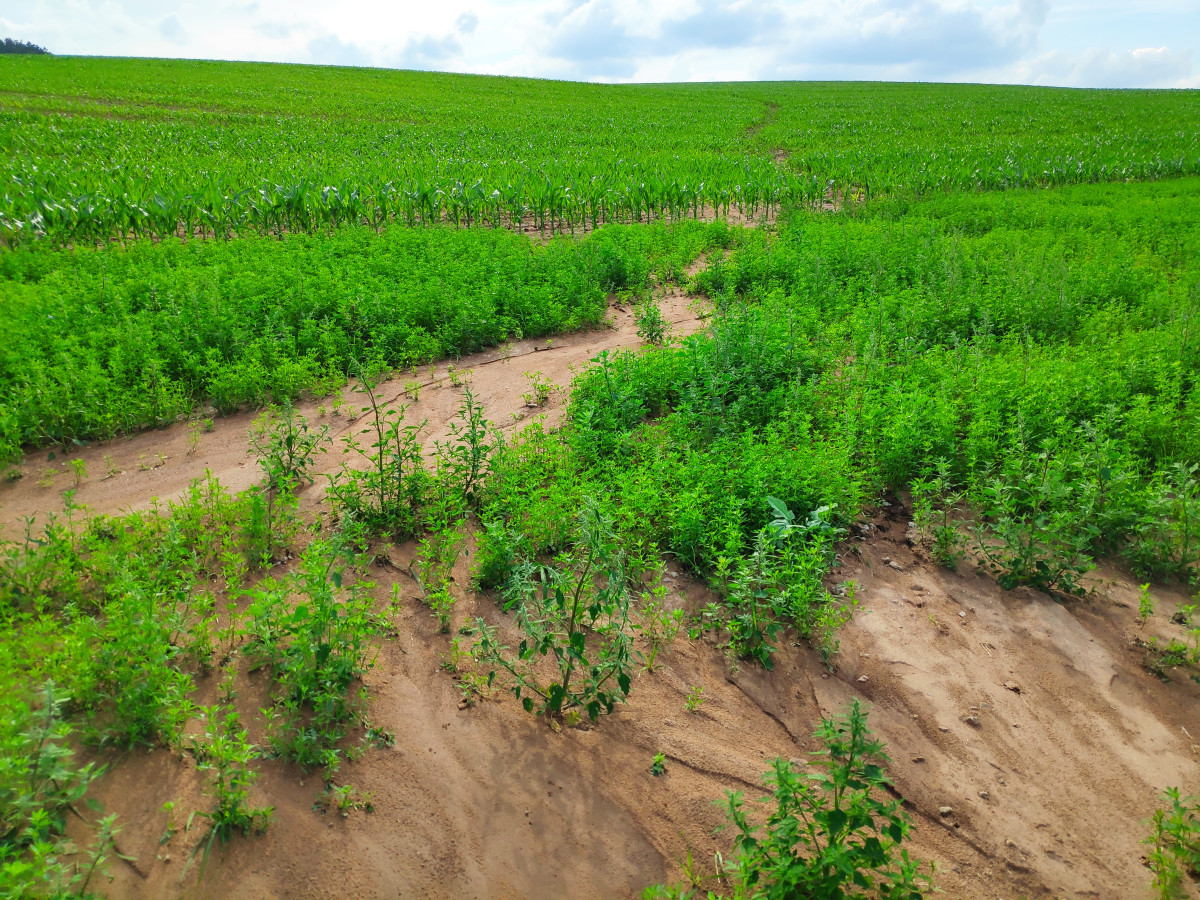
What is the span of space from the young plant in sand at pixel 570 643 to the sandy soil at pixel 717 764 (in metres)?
0.16

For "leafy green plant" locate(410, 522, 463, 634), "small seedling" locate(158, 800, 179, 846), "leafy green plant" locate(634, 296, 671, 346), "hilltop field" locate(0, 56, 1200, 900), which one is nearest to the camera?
"small seedling" locate(158, 800, 179, 846)

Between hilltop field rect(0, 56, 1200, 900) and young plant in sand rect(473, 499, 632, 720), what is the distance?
34 mm

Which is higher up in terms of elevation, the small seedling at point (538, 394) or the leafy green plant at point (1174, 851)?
the small seedling at point (538, 394)

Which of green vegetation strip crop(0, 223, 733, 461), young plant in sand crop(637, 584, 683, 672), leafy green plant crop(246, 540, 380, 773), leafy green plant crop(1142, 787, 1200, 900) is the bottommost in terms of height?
leafy green plant crop(1142, 787, 1200, 900)

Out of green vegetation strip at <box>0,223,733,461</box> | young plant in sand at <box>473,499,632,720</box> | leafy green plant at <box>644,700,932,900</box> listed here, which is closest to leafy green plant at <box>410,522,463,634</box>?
young plant in sand at <box>473,499,632,720</box>

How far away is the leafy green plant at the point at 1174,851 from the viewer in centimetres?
295

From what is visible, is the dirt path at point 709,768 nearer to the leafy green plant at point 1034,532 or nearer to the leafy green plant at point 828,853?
the leafy green plant at point 1034,532

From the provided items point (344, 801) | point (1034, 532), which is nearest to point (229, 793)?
point (344, 801)

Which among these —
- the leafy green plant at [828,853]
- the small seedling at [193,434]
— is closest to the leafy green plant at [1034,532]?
the leafy green plant at [828,853]

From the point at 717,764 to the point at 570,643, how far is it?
974mm

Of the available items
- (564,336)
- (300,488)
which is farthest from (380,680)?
(564,336)

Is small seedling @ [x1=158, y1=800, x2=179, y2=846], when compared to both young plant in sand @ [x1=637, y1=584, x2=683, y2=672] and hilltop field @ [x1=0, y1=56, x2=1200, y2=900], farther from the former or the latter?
young plant in sand @ [x1=637, y1=584, x2=683, y2=672]

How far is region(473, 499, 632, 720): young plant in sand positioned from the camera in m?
3.49

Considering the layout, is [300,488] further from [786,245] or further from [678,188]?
[678,188]
